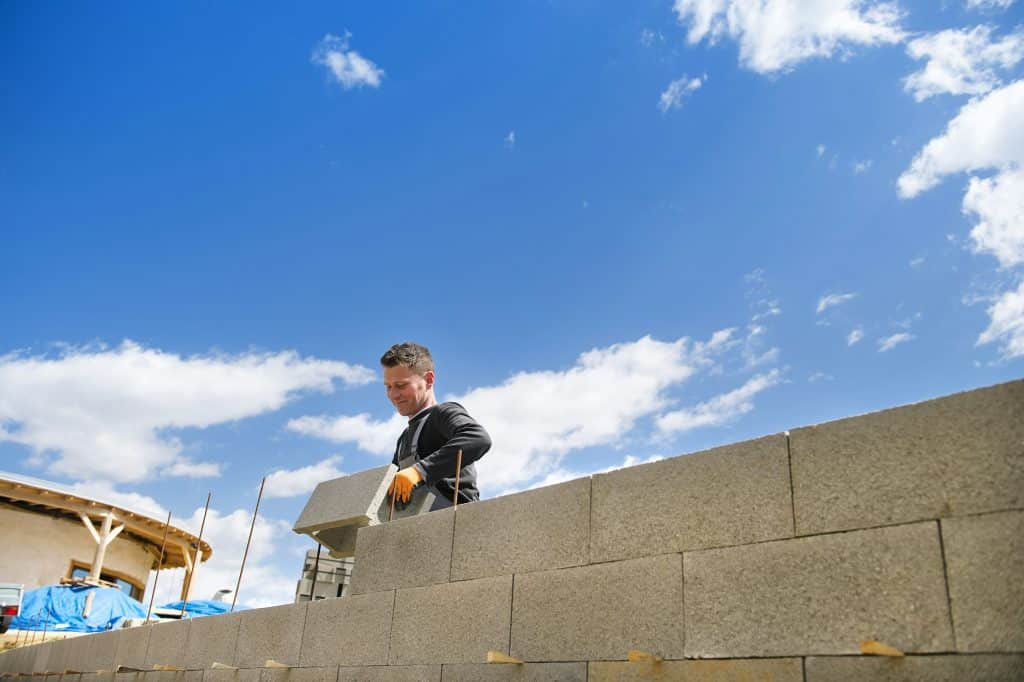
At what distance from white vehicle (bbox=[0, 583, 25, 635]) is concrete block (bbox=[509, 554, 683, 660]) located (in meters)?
14.8

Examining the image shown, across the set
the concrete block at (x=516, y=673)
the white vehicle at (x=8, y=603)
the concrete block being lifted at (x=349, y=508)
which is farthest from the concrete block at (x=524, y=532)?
the white vehicle at (x=8, y=603)

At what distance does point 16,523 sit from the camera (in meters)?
21.3

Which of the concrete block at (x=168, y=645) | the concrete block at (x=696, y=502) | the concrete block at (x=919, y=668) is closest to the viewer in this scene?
the concrete block at (x=919, y=668)

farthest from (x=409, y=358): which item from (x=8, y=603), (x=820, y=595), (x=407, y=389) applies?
(x=8, y=603)

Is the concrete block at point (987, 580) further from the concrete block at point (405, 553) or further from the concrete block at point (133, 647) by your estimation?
the concrete block at point (133, 647)

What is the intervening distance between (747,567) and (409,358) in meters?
3.05

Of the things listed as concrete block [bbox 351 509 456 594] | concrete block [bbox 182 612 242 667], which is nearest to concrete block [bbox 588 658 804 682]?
concrete block [bbox 351 509 456 594]

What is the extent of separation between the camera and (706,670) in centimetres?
316

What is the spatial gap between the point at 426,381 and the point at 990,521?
3799 mm

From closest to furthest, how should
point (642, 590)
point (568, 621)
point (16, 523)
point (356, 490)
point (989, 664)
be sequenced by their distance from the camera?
point (989, 664), point (642, 590), point (568, 621), point (356, 490), point (16, 523)

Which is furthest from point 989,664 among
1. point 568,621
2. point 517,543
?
point 517,543

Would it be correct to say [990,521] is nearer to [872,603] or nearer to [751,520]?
[872,603]

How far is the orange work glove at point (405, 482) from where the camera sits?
17.1ft

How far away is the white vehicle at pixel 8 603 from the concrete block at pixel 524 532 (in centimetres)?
1429
